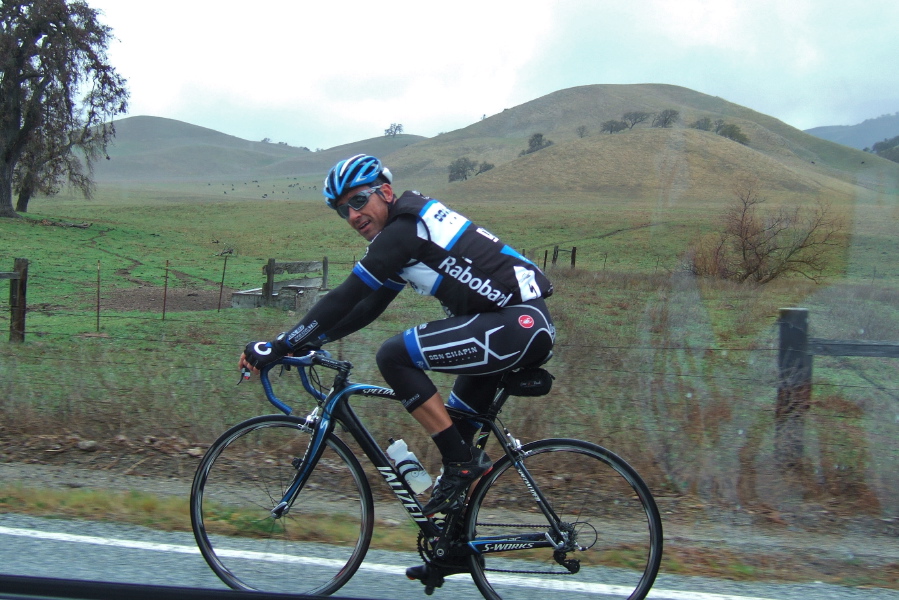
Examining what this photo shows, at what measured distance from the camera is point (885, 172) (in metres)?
24.4

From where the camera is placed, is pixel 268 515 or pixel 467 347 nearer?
pixel 467 347

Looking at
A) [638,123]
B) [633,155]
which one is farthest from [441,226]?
[638,123]

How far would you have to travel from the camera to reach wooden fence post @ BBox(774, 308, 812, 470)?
5266 mm

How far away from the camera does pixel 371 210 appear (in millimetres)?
3406

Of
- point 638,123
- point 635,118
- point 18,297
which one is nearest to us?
point 18,297

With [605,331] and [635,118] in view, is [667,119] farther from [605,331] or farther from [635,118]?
[605,331]

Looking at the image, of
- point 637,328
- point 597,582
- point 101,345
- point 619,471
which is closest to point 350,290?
point 619,471

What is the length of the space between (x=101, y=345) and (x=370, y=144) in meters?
154

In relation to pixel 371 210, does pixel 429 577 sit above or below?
below

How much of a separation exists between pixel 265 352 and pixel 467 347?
89cm

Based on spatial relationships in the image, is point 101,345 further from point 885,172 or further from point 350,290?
point 885,172

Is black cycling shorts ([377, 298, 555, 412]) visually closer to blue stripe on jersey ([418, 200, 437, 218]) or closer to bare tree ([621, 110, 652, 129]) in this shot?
blue stripe on jersey ([418, 200, 437, 218])

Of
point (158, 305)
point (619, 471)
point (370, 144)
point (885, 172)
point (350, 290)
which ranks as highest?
point (370, 144)

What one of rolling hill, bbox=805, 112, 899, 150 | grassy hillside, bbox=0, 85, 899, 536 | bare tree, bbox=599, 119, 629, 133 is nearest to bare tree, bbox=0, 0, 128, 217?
grassy hillside, bbox=0, 85, 899, 536
